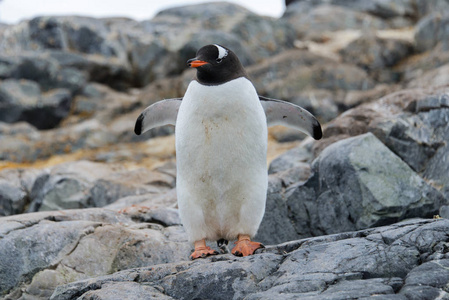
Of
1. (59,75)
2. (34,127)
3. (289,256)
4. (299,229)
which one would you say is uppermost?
(289,256)

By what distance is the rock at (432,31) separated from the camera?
2033 centimetres

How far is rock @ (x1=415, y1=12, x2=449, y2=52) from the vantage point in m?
20.3

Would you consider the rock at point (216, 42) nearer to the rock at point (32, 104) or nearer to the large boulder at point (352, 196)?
the rock at point (32, 104)

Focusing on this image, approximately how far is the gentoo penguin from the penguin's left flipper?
684mm

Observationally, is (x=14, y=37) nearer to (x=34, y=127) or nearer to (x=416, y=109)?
(x=34, y=127)

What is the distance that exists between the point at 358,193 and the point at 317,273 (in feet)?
7.75

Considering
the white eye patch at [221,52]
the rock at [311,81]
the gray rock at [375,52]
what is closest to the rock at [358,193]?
the white eye patch at [221,52]

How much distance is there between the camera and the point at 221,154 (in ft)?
13.4

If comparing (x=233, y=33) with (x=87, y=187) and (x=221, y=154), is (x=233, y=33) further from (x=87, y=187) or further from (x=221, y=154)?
(x=221, y=154)

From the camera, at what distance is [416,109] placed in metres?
6.64

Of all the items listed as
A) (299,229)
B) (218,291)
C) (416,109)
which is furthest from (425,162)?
(218,291)

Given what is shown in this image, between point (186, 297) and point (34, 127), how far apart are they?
18370 mm

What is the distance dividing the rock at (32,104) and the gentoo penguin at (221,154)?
17213 mm

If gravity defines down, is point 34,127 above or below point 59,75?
below
